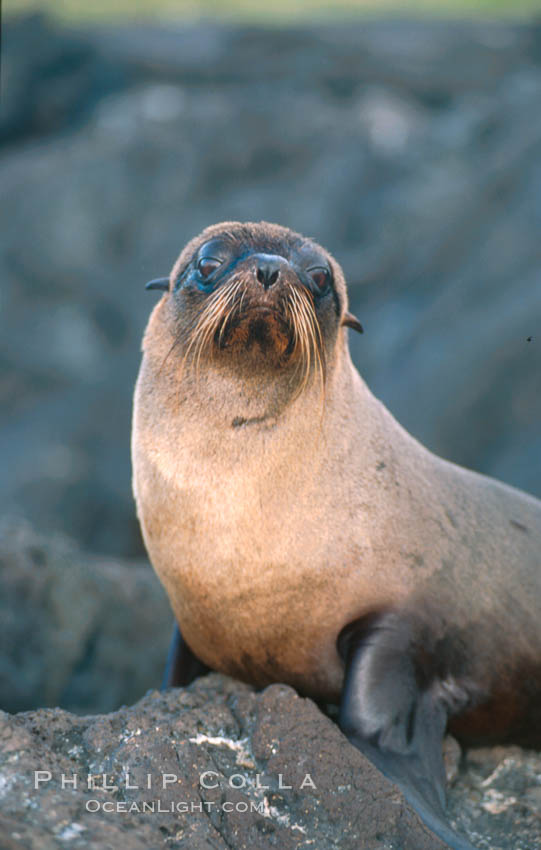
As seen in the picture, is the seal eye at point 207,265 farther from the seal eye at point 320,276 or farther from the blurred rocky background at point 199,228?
the blurred rocky background at point 199,228

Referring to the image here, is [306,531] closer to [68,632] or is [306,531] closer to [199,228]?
[68,632]

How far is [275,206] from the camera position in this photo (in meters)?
12.9

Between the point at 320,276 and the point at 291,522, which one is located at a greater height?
the point at 320,276

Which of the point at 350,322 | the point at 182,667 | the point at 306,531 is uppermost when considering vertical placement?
the point at 350,322

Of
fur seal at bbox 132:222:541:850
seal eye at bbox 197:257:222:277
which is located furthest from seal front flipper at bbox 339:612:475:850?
seal eye at bbox 197:257:222:277

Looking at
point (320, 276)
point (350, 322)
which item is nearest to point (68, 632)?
point (350, 322)

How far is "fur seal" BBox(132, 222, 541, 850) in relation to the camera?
4.11 metres

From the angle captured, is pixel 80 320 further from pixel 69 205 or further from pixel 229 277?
pixel 229 277

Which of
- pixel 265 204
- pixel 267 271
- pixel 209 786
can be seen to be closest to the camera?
pixel 209 786

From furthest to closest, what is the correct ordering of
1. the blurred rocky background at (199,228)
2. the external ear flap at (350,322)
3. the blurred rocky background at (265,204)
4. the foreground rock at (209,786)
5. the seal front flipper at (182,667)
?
the blurred rocky background at (265,204) < the blurred rocky background at (199,228) < the seal front flipper at (182,667) < the external ear flap at (350,322) < the foreground rock at (209,786)

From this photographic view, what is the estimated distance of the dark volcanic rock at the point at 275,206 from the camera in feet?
33.0

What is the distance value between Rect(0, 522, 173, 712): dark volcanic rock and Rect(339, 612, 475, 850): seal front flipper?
243 centimetres

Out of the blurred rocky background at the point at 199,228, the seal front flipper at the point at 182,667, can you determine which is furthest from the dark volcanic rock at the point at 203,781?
the seal front flipper at the point at 182,667

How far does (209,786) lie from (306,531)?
1.24m
